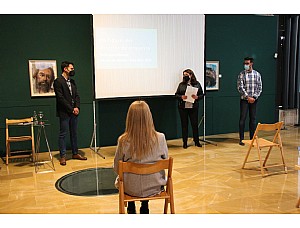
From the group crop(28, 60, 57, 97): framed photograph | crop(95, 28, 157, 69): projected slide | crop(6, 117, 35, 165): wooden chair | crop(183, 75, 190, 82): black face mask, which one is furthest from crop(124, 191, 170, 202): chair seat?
crop(28, 60, 57, 97): framed photograph

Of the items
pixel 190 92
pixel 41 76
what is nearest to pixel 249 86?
pixel 190 92

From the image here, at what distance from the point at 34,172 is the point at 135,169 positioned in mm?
3108

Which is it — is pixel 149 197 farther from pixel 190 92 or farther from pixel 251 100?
pixel 251 100

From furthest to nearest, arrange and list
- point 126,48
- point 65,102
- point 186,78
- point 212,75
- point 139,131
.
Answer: point 212,75
point 186,78
point 126,48
point 65,102
point 139,131

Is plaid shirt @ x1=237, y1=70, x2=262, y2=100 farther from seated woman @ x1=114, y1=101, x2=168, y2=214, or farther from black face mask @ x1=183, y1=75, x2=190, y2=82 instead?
seated woman @ x1=114, y1=101, x2=168, y2=214

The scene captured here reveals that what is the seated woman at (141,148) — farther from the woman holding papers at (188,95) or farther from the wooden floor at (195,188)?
the woman holding papers at (188,95)

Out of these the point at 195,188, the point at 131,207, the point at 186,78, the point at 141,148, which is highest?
the point at 186,78

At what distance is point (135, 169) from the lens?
2723 millimetres

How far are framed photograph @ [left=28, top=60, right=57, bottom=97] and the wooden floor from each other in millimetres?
1378

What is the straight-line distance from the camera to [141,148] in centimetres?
277

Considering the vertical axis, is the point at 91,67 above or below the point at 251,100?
above

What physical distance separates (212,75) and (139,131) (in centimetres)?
551

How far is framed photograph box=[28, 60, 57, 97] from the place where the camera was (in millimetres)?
6316

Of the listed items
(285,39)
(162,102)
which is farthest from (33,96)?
(285,39)
